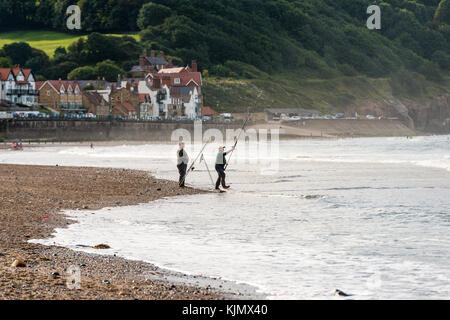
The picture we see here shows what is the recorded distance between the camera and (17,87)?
4343 inches

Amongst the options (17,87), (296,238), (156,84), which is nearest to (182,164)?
(296,238)

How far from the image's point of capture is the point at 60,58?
153625mm

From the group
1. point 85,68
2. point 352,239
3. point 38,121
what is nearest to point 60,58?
point 85,68

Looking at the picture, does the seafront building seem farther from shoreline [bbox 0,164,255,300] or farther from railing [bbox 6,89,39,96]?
shoreline [bbox 0,164,255,300]

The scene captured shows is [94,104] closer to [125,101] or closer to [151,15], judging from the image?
Result: [125,101]

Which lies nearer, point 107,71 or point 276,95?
point 107,71

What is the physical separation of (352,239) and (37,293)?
718cm

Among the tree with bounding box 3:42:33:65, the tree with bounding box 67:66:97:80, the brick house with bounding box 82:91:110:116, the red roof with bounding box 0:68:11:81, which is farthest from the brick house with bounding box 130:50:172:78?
the red roof with bounding box 0:68:11:81

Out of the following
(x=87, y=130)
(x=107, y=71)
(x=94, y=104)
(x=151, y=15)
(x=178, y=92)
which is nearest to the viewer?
(x=87, y=130)

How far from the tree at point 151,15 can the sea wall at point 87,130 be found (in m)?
90.4

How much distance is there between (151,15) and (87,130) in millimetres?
111481

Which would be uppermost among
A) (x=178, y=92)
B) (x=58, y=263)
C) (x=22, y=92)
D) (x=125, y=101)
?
(x=178, y=92)
